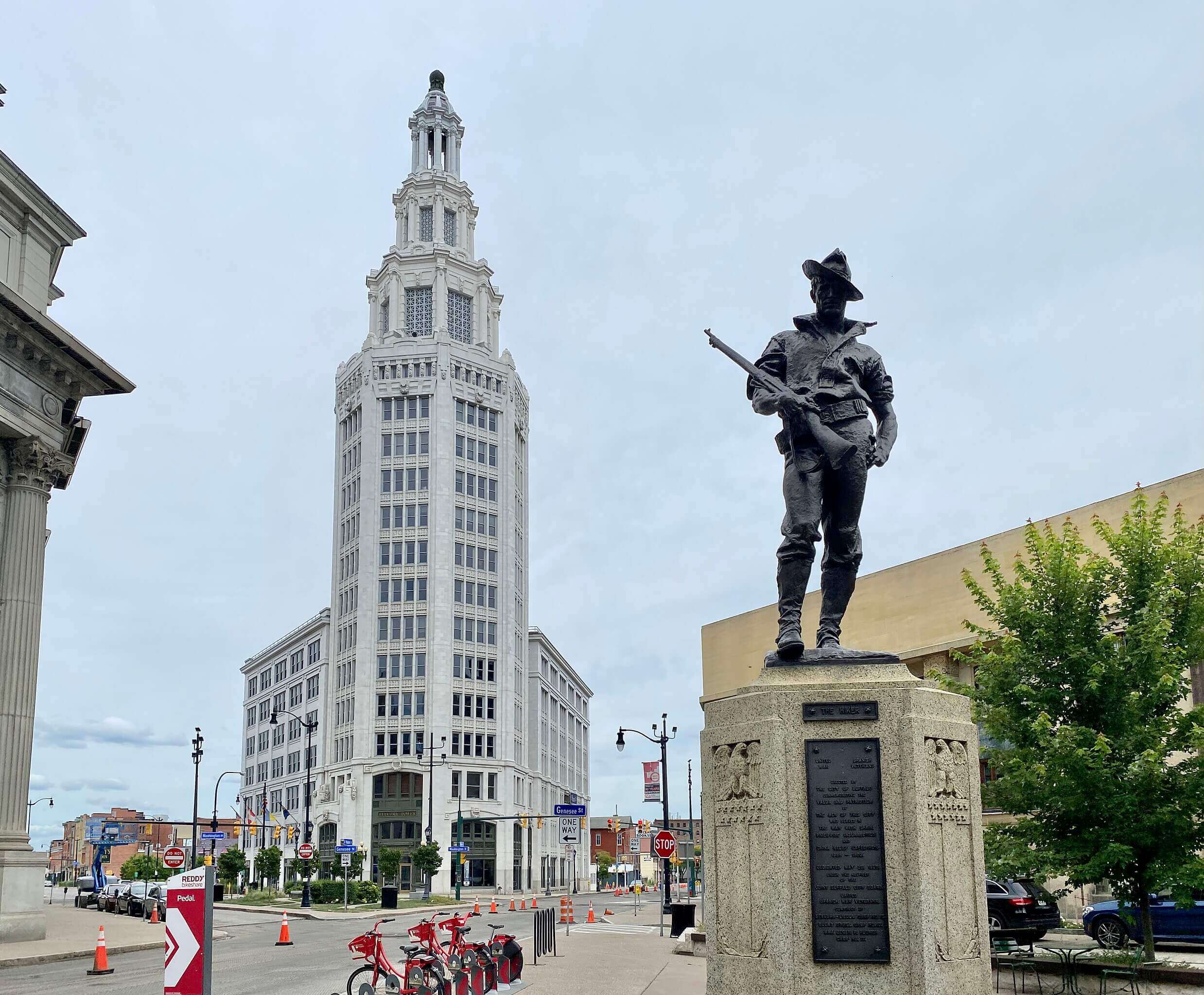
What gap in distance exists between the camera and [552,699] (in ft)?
401

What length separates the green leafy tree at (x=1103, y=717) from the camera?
1599 cm

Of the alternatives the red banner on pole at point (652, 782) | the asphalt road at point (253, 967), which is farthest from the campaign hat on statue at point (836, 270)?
the red banner on pole at point (652, 782)

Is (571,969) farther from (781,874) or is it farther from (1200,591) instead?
(781,874)

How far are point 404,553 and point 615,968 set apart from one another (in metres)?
76.3

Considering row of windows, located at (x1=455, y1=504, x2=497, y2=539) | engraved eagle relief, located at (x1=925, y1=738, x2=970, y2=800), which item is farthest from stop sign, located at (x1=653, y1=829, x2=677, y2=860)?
row of windows, located at (x1=455, y1=504, x2=497, y2=539)

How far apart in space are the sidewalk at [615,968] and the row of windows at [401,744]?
5897cm

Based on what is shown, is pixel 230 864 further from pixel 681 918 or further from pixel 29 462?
pixel 681 918

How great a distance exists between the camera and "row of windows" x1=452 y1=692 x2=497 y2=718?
9431 cm

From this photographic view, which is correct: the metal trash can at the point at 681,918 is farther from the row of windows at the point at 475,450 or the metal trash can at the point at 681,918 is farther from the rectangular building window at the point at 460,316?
the rectangular building window at the point at 460,316

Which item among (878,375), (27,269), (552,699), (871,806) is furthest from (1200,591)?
(552,699)

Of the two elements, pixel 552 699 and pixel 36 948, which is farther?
pixel 552 699

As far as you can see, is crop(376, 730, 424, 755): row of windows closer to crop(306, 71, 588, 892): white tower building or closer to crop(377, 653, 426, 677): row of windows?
crop(306, 71, 588, 892): white tower building

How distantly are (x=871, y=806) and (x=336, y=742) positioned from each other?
3672 inches

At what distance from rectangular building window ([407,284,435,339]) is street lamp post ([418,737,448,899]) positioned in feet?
123
